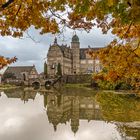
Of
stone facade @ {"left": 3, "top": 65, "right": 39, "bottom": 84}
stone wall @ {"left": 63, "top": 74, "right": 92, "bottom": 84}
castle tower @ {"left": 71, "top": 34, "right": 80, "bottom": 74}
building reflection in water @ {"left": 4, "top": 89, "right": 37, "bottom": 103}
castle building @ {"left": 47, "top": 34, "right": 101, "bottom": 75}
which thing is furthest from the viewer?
stone facade @ {"left": 3, "top": 65, "right": 39, "bottom": 84}

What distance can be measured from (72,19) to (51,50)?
314ft

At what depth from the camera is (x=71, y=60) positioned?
11150 cm

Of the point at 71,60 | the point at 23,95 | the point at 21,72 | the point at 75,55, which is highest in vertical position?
the point at 75,55

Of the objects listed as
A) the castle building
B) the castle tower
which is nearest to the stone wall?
the castle building

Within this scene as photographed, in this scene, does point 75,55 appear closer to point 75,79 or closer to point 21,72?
point 75,79

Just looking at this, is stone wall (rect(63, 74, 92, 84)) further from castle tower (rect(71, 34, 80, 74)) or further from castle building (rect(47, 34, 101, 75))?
castle tower (rect(71, 34, 80, 74))

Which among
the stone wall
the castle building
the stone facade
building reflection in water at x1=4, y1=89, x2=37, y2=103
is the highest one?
the castle building

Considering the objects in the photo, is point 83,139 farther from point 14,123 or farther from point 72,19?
point 72,19

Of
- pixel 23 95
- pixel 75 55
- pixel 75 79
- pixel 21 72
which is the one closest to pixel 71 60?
pixel 75 55

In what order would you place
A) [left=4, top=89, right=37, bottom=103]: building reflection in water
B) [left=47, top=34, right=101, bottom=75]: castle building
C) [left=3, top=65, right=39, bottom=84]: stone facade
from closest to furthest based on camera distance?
[left=4, top=89, right=37, bottom=103]: building reflection in water → [left=47, top=34, right=101, bottom=75]: castle building → [left=3, top=65, right=39, bottom=84]: stone facade

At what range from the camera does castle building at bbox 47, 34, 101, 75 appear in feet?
342

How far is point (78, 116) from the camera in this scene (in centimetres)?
3155

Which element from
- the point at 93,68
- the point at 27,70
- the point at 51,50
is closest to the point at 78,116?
the point at 51,50

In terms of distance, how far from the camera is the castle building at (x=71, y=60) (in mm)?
104344
